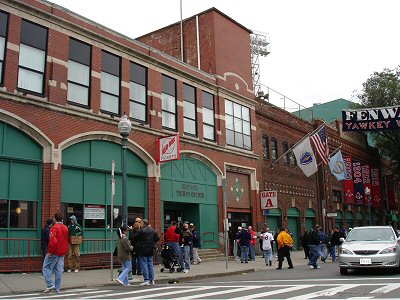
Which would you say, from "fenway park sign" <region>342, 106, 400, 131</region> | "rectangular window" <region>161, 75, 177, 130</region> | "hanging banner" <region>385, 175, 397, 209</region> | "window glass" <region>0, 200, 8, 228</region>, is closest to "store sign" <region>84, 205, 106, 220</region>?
"window glass" <region>0, 200, 8, 228</region>

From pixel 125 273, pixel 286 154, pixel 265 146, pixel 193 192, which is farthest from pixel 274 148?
pixel 125 273

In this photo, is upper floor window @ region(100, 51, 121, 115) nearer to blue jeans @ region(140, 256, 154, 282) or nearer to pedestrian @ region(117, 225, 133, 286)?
pedestrian @ region(117, 225, 133, 286)

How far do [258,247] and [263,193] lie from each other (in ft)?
10.8

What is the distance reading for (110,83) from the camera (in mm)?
21562

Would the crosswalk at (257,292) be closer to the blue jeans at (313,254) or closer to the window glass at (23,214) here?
the window glass at (23,214)

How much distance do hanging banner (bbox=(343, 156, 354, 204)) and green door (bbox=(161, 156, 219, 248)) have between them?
65.6 feet

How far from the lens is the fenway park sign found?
36.1m

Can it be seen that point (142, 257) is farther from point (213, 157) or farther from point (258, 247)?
point (258, 247)

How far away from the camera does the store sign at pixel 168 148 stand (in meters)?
21.9

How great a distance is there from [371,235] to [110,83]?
12.6 metres

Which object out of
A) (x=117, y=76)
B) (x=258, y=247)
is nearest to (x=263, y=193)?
(x=258, y=247)

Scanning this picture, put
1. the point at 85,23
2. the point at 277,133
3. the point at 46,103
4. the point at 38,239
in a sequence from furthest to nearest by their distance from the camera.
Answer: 1. the point at 277,133
2. the point at 85,23
3. the point at 46,103
4. the point at 38,239

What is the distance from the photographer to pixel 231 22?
30.5 meters

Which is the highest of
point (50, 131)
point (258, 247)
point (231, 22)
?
point (231, 22)
